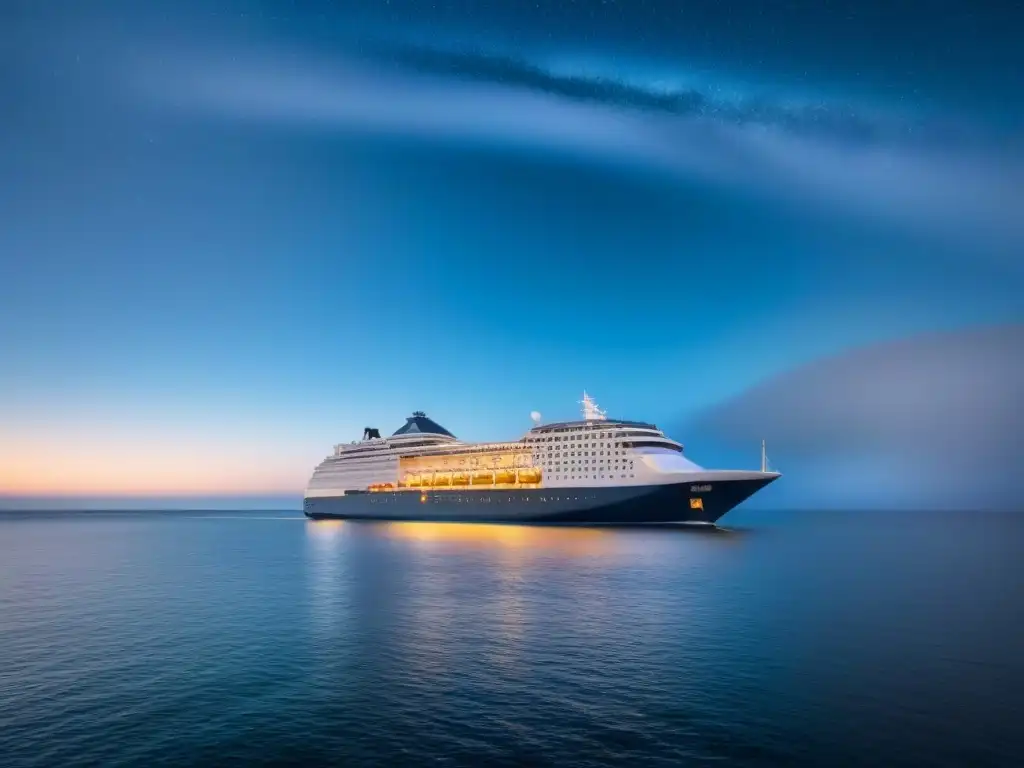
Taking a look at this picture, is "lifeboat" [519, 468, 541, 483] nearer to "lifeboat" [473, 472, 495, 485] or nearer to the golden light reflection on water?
"lifeboat" [473, 472, 495, 485]

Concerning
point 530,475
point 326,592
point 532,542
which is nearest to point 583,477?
point 530,475

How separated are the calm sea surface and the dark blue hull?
34849 millimetres

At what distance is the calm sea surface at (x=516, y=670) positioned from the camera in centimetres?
1628

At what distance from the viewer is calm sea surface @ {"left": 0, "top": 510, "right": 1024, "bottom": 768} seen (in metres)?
16.3

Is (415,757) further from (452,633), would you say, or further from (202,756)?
(452,633)

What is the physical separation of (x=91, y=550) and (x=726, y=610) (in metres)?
82.3

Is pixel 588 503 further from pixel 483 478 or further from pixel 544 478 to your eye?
pixel 483 478

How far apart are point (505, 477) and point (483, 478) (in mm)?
6390

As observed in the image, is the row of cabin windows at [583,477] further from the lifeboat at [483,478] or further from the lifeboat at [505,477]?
the lifeboat at [483,478]

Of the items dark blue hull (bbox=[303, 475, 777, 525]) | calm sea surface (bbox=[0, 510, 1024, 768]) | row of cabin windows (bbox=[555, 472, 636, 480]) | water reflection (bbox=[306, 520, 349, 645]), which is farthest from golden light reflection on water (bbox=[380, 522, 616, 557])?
calm sea surface (bbox=[0, 510, 1024, 768])

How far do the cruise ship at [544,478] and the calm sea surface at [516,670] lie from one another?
3578 cm

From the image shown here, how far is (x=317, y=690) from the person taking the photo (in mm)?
20859

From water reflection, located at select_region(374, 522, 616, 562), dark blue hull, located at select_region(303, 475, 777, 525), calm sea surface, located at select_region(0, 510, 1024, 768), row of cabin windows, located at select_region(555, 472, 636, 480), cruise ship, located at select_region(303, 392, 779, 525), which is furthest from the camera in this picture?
row of cabin windows, located at select_region(555, 472, 636, 480)

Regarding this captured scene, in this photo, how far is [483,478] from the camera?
109500 millimetres
